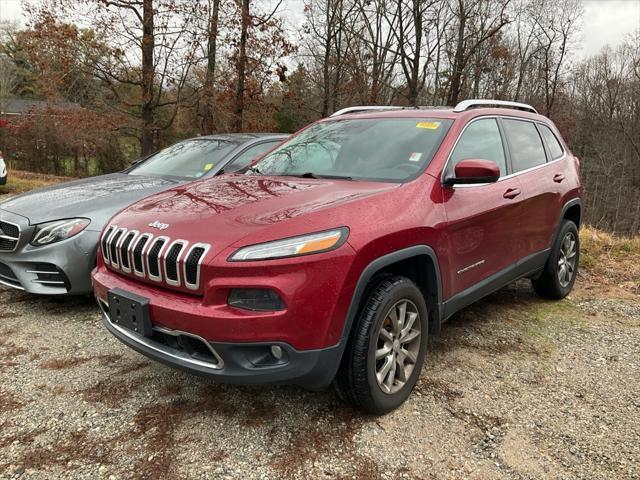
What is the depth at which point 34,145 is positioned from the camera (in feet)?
82.9

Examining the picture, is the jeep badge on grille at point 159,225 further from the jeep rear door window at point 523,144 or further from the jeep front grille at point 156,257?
the jeep rear door window at point 523,144

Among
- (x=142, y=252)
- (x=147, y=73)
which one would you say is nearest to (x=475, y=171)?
(x=142, y=252)

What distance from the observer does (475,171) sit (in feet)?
9.19

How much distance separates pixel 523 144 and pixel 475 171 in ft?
4.93

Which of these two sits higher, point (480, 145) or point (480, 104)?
point (480, 104)

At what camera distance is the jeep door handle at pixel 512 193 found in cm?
350

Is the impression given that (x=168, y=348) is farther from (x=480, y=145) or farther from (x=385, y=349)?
(x=480, y=145)

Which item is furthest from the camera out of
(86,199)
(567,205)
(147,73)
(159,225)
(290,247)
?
(147,73)

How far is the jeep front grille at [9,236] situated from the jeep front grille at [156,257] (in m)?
1.65

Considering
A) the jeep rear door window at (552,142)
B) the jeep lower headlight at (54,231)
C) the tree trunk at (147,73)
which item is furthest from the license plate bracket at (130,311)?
the tree trunk at (147,73)

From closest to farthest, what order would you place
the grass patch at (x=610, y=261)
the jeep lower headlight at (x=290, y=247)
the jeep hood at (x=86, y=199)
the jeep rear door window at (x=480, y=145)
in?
1. the jeep lower headlight at (x=290, y=247)
2. the jeep rear door window at (x=480, y=145)
3. the jeep hood at (x=86, y=199)
4. the grass patch at (x=610, y=261)

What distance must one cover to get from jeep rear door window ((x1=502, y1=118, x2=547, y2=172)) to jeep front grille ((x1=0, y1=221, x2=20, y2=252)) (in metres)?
3.92

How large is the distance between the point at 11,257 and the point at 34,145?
2523 centimetres

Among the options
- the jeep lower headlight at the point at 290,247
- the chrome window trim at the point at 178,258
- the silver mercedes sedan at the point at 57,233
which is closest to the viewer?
the jeep lower headlight at the point at 290,247
